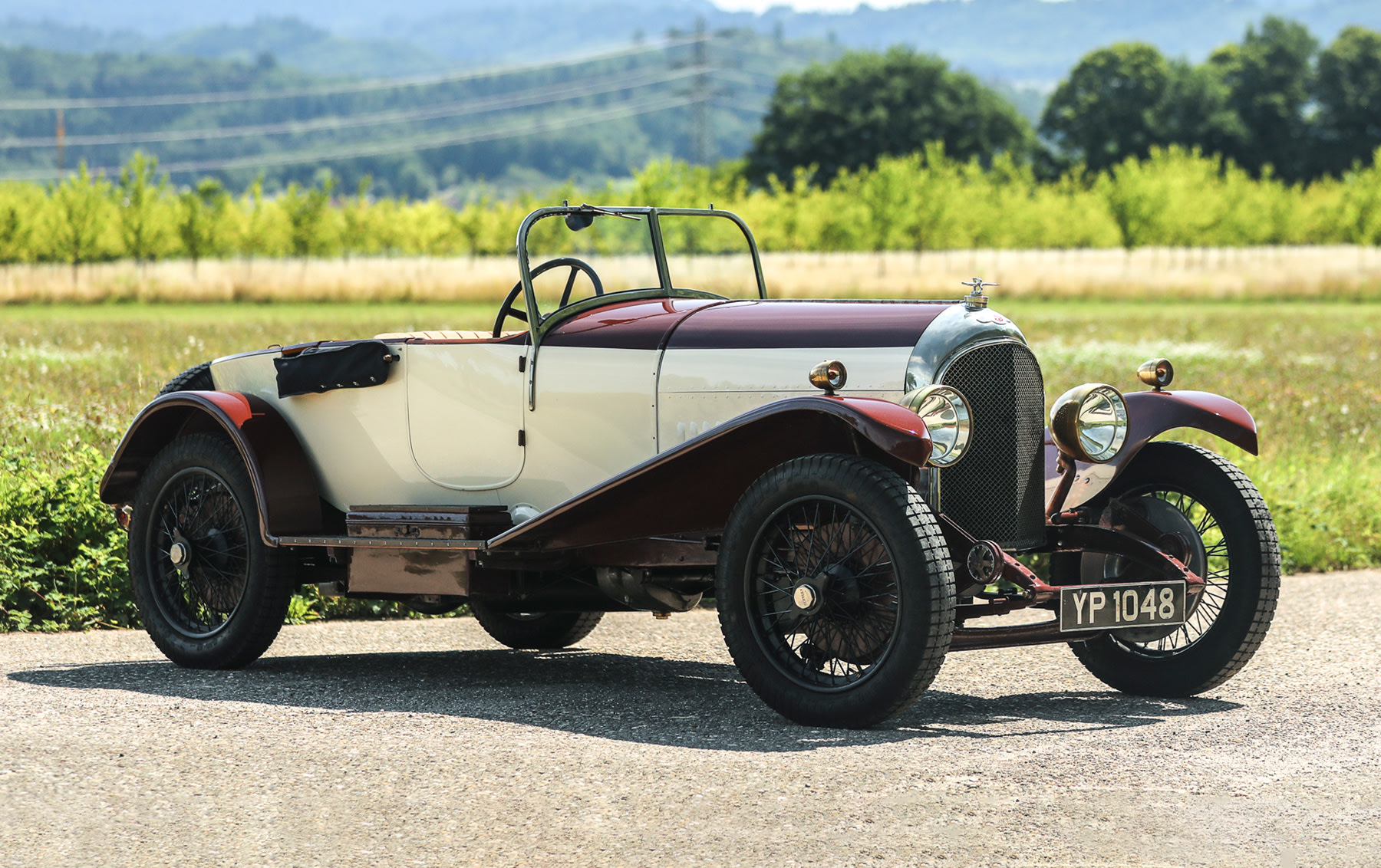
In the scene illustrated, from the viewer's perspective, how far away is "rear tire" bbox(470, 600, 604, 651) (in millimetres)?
7977

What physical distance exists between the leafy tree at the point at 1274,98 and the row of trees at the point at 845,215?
17.4m

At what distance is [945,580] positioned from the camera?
529 cm

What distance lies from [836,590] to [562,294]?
7.43 feet

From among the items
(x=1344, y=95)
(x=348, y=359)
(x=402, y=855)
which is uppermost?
(x=1344, y=95)

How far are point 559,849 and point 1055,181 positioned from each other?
3306 inches

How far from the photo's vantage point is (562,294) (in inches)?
283

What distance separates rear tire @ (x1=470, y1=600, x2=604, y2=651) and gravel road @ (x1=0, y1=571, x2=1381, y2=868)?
21.6 inches

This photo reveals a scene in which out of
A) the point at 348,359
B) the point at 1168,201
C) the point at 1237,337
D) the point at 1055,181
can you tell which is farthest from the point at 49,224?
the point at 1055,181

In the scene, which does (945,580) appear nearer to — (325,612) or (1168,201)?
(325,612)

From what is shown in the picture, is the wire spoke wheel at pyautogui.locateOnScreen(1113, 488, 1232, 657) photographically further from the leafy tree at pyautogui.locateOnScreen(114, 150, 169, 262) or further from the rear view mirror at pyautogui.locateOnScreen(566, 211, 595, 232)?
the leafy tree at pyautogui.locateOnScreen(114, 150, 169, 262)

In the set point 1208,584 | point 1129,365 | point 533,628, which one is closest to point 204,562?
point 533,628

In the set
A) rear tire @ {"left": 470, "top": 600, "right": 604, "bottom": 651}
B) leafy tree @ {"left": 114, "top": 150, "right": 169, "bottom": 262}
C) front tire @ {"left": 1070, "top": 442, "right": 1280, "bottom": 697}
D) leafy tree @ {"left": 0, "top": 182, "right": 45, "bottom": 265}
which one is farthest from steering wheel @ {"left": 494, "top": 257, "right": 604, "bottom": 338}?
leafy tree @ {"left": 114, "top": 150, "right": 169, "bottom": 262}

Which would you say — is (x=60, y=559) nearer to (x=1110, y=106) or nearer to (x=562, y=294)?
A: (x=562, y=294)

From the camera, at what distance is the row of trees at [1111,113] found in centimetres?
8400
